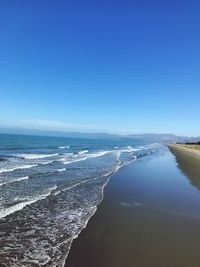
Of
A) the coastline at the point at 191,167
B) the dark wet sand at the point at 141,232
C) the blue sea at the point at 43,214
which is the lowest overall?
the blue sea at the point at 43,214

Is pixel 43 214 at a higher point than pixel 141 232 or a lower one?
lower

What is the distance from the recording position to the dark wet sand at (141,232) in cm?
897

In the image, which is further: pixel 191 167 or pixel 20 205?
pixel 191 167

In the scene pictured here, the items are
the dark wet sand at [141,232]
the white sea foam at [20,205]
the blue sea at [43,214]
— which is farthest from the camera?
the white sea foam at [20,205]

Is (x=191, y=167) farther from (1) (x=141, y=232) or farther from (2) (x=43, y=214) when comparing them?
(1) (x=141, y=232)

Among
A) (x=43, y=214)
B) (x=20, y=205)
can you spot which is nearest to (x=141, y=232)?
(x=43, y=214)

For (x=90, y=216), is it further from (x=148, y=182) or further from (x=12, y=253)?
(x=148, y=182)

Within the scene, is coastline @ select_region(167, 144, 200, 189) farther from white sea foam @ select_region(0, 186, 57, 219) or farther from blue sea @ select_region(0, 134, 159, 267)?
white sea foam @ select_region(0, 186, 57, 219)

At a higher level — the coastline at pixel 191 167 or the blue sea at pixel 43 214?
the coastline at pixel 191 167

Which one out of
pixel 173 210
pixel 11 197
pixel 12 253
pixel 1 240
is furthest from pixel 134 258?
pixel 11 197

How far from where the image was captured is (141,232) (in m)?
11.5

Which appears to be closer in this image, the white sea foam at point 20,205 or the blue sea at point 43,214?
the blue sea at point 43,214

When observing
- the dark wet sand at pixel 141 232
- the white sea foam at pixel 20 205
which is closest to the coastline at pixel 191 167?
the dark wet sand at pixel 141 232

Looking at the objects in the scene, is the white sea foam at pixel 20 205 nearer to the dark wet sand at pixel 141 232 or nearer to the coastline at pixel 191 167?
the dark wet sand at pixel 141 232
